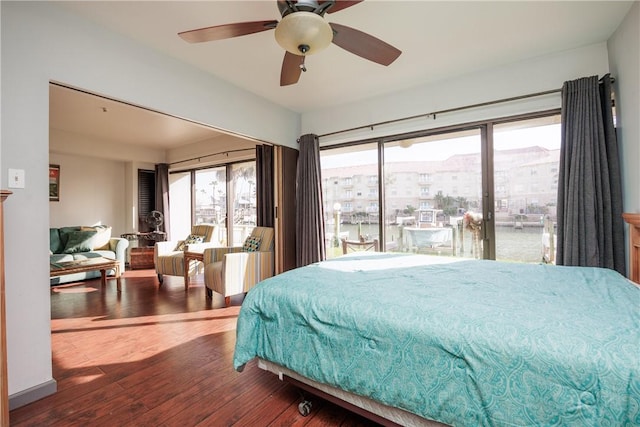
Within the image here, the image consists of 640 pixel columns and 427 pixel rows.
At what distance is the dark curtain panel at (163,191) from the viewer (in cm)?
613

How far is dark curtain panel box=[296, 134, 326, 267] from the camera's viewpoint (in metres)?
3.93

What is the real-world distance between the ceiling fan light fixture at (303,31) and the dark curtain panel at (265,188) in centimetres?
270

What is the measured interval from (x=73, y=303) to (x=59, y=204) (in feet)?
8.95

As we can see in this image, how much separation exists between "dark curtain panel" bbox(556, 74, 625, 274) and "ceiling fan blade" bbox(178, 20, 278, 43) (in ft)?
8.52

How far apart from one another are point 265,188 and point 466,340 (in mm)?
3627

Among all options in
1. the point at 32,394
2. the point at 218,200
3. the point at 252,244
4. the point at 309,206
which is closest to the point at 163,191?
the point at 218,200

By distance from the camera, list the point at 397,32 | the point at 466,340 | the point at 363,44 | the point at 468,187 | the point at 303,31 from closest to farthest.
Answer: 1. the point at 466,340
2. the point at 303,31
3. the point at 363,44
4. the point at 397,32
5. the point at 468,187

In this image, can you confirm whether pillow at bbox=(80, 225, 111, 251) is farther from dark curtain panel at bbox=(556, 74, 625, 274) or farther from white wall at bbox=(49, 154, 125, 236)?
dark curtain panel at bbox=(556, 74, 625, 274)

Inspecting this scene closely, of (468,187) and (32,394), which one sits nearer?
(32,394)

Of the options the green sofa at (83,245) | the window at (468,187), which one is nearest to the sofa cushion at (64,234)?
the green sofa at (83,245)

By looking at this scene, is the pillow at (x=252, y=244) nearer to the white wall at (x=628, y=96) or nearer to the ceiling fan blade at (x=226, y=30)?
the ceiling fan blade at (x=226, y=30)

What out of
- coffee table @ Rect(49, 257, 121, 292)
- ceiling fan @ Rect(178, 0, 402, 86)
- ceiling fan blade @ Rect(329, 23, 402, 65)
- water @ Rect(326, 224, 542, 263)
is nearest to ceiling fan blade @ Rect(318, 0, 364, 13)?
ceiling fan @ Rect(178, 0, 402, 86)

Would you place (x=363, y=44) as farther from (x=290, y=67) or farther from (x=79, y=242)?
(x=79, y=242)

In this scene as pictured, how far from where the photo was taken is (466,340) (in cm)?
106
